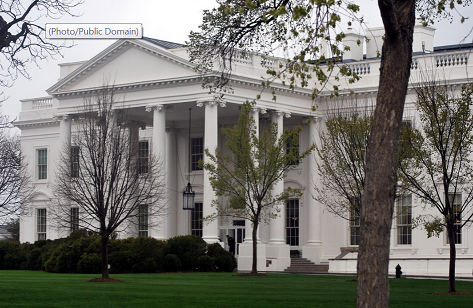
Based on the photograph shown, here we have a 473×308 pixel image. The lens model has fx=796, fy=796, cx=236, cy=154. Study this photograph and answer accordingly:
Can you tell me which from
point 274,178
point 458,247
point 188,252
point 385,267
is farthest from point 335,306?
point 458,247

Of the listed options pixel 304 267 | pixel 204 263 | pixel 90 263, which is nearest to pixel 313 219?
pixel 304 267

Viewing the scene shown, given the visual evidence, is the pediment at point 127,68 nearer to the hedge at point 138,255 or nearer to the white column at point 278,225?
the white column at point 278,225

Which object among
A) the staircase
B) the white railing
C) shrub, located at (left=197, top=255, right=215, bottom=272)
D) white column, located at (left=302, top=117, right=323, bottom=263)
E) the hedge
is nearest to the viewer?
the hedge

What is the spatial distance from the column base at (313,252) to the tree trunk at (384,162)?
3485cm

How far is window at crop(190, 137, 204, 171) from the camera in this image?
172ft

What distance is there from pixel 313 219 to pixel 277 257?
3972 millimetres

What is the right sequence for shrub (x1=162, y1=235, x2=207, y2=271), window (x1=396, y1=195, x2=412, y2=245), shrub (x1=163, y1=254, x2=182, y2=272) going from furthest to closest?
window (x1=396, y1=195, x2=412, y2=245)
shrub (x1=162, y1=235, x2=207, y2=271)
shrub (x1=163, y1=254, x2=182, y2=272)

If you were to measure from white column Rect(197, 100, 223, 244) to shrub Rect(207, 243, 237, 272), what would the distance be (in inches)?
49.1

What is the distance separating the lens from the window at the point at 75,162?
3475cm

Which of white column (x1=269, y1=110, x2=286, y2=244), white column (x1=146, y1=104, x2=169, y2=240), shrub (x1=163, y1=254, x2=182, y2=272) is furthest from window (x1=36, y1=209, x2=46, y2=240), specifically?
shrub (x1=163, y1=254, x2=182, y2=272)

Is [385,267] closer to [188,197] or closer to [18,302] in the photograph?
[18,302]

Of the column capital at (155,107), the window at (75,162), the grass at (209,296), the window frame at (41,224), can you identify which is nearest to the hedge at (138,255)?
the window at (75,162)

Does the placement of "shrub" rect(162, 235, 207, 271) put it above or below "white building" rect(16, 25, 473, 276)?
below

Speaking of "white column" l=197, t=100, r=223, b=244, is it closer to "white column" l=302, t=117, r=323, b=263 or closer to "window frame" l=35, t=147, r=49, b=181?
"white column" l=302, t=117, r=323, b=263
